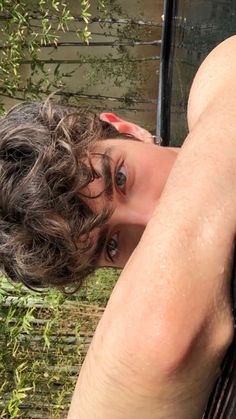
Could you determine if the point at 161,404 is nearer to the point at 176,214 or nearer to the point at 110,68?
the point at 176,214

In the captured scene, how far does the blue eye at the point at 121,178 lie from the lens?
96 centimetres

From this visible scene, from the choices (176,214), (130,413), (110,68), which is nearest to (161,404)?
(130,413)

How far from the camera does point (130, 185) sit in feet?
3.18

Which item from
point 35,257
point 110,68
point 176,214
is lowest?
point 110,68

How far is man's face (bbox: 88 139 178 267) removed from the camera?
3.12ft

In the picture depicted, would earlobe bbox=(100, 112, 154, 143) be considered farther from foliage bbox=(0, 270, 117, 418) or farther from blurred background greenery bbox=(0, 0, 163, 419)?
foliage bbox=(0, 270, 117, 418)

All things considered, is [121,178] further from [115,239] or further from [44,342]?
[44,342]

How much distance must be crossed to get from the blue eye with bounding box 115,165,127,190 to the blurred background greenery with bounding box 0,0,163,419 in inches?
36.4

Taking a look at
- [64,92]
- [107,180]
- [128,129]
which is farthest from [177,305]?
[64,92]

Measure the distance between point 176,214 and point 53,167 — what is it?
18.6 inches

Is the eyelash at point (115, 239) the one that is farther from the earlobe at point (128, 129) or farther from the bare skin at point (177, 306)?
the bare skin at point (177, 306)

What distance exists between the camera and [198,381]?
0.53 meters

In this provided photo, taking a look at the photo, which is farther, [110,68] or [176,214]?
[110,68]

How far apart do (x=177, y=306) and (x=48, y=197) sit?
490 millimetres
